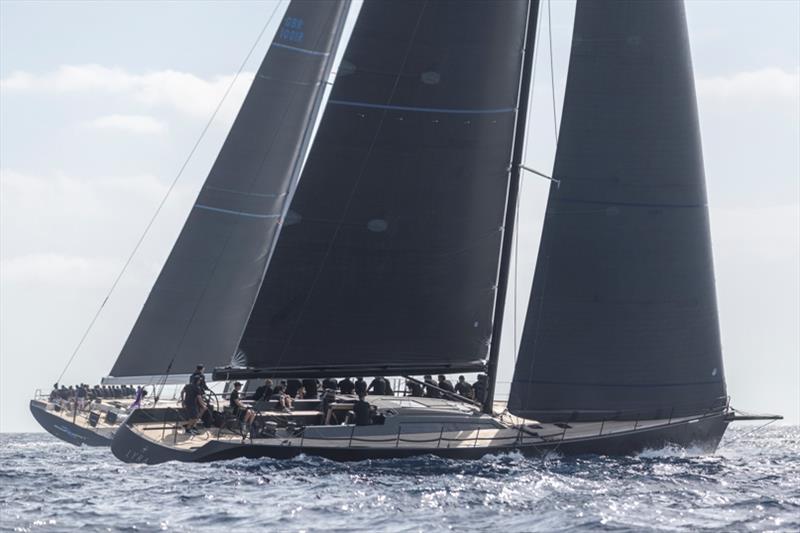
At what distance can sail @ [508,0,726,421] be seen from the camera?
2675 cm

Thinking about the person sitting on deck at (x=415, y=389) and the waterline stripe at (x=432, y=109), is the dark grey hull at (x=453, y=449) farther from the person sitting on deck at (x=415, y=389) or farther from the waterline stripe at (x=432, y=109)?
the waterline stripe at (x=432, y=109)

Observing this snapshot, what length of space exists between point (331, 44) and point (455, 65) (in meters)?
11.2

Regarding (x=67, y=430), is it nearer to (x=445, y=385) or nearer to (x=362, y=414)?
(x=445, y=385)

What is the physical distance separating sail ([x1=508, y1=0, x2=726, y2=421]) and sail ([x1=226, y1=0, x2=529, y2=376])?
4.87 ft

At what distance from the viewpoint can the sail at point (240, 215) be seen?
35.4m

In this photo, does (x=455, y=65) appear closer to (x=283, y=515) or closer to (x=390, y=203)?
(x=390, y=203)

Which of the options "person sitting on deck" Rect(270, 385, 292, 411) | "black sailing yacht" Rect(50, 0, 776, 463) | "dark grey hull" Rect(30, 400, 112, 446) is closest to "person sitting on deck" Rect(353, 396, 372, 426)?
"black sailing yacht" Rect(50, 0, 776, 463)

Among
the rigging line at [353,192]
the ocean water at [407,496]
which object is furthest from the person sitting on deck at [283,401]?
the ocean water at [407,496]

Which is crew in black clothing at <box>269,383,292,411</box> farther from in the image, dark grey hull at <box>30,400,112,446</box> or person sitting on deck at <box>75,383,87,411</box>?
person sitting on deck at <box>75,383,87,411</box>

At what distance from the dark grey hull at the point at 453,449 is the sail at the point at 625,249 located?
1.88 ft

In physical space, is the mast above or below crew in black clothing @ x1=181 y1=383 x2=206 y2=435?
above

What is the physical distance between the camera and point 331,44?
3800 centimetres

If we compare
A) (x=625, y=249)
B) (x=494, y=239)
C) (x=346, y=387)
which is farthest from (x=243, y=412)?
(x=625, y=249)

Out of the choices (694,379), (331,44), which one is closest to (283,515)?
(694,379)
